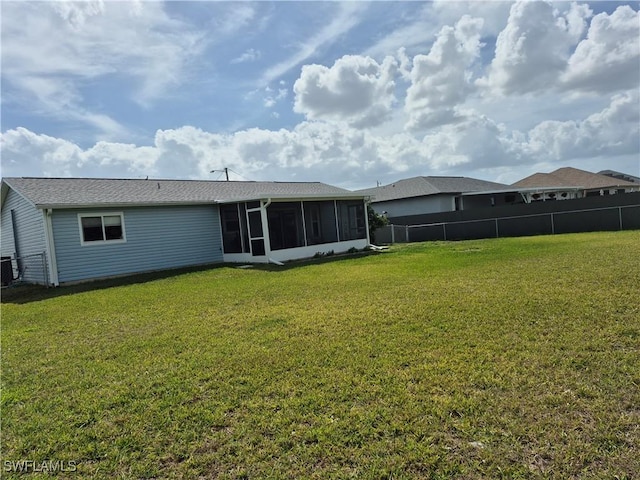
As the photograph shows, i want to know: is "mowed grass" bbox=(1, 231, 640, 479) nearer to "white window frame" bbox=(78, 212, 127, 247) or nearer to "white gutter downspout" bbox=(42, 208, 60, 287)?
"white gutter downspout" bbox=(42, 208, 60, 287)

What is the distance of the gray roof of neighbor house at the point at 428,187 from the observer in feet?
99.7

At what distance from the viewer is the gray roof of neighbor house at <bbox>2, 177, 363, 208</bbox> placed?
13219 mm

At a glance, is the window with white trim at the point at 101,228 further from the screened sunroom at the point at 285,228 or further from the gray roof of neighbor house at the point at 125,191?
the screened sunroom at the point at 285,228

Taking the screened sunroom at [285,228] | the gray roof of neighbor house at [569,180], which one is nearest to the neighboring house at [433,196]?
the gray roof of neighbor house at [569,180]

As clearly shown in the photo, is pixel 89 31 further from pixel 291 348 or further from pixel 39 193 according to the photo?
pixel 291 348

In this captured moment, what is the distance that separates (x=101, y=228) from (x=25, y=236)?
3.20 m

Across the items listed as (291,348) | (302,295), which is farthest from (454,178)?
(291,348)

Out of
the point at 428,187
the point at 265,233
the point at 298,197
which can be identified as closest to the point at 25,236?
the point at 265,233

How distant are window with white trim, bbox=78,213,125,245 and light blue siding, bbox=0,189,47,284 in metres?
1.11

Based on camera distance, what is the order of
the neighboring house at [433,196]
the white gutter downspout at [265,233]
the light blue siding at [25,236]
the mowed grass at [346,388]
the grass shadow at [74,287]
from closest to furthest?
the mowed grass at [346,388] < the grass shadow at [74,287] < the light blue siding at [25,236] < the white gutter downspout at [265,233] < the neighboring house at [433,196]

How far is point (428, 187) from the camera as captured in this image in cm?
3064

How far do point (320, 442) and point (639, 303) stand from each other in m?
5.08

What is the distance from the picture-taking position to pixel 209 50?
1151 cm

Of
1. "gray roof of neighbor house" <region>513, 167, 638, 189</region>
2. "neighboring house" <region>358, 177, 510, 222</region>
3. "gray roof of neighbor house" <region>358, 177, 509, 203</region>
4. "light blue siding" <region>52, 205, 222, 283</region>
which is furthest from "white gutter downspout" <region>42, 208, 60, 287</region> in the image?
"gray roof of neighbor house" <region>513, 167, 638, 189</region>
